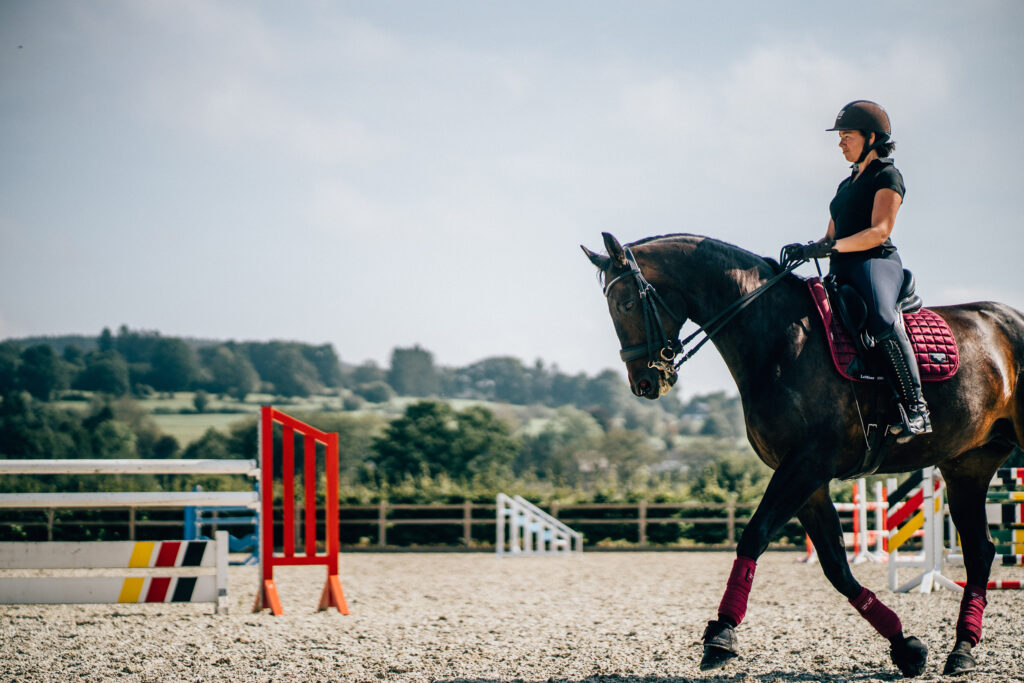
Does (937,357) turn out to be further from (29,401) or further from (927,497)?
(29,401)

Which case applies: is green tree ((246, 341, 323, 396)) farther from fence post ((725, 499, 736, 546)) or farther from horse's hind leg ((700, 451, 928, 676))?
horse's hind leg ((700, 451, 928, 676))

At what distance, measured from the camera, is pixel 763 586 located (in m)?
11.1

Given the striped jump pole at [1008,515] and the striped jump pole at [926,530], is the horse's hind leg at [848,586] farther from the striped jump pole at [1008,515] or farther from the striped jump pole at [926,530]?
the striped jump pole at [926,530]

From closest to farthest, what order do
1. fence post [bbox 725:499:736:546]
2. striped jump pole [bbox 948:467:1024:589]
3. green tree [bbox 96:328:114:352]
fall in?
striped jump pole [bbox 948:467:1024:589]
fence post [bbox 725:499:736:546]
green tree [bbox 96:328:114:352]

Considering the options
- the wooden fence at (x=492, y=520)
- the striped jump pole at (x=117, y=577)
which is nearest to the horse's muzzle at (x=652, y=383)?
the striped jump pole at (x=117, y=577)

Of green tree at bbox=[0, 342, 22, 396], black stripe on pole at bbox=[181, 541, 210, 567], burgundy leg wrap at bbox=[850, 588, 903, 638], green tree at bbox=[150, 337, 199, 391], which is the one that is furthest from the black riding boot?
green tree at bbox=[150, 337, 199, 391]

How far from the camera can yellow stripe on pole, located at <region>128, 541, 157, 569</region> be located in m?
7.15

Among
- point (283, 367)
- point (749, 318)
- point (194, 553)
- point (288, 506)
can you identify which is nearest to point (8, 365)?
point (283, 367)

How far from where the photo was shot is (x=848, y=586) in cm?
452

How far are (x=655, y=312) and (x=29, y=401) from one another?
2118 inches

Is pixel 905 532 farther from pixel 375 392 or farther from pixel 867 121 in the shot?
pixel 375 392

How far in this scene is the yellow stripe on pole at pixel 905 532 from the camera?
9062 mm

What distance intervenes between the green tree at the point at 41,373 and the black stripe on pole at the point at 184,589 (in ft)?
181

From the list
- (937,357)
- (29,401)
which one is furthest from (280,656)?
(29,401)
